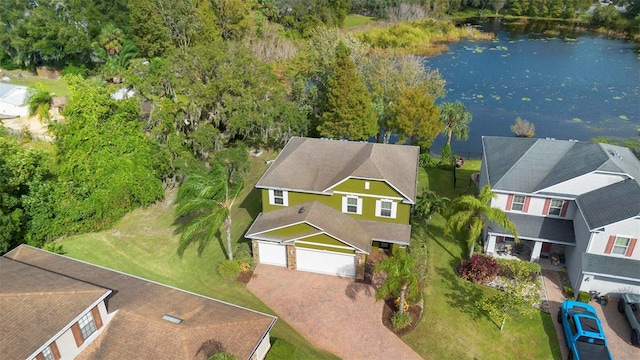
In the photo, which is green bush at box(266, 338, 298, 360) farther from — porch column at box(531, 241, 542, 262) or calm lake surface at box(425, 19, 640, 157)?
calm lake surface at box(425, 19, 640, 157)

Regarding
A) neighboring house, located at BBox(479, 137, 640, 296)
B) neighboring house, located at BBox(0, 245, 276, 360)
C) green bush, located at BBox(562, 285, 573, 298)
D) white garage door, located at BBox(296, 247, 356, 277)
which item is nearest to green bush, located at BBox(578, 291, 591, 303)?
neighboring house, located at BBox(479, 137, 640, 296)

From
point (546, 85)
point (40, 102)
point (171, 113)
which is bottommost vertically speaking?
point (546, 85)

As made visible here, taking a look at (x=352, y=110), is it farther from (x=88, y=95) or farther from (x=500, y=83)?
(x=500, y=83)

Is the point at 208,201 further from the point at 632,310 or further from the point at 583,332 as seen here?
the point at 632,310

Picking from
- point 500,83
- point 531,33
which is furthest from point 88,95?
point 531,33

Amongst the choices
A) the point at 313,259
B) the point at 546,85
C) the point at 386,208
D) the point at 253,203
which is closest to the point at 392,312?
the point at 313,259

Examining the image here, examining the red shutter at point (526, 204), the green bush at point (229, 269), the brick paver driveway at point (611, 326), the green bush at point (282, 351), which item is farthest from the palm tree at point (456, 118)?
the green bush at point (282, 351)

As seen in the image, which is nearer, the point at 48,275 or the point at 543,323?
the point at 48,275
